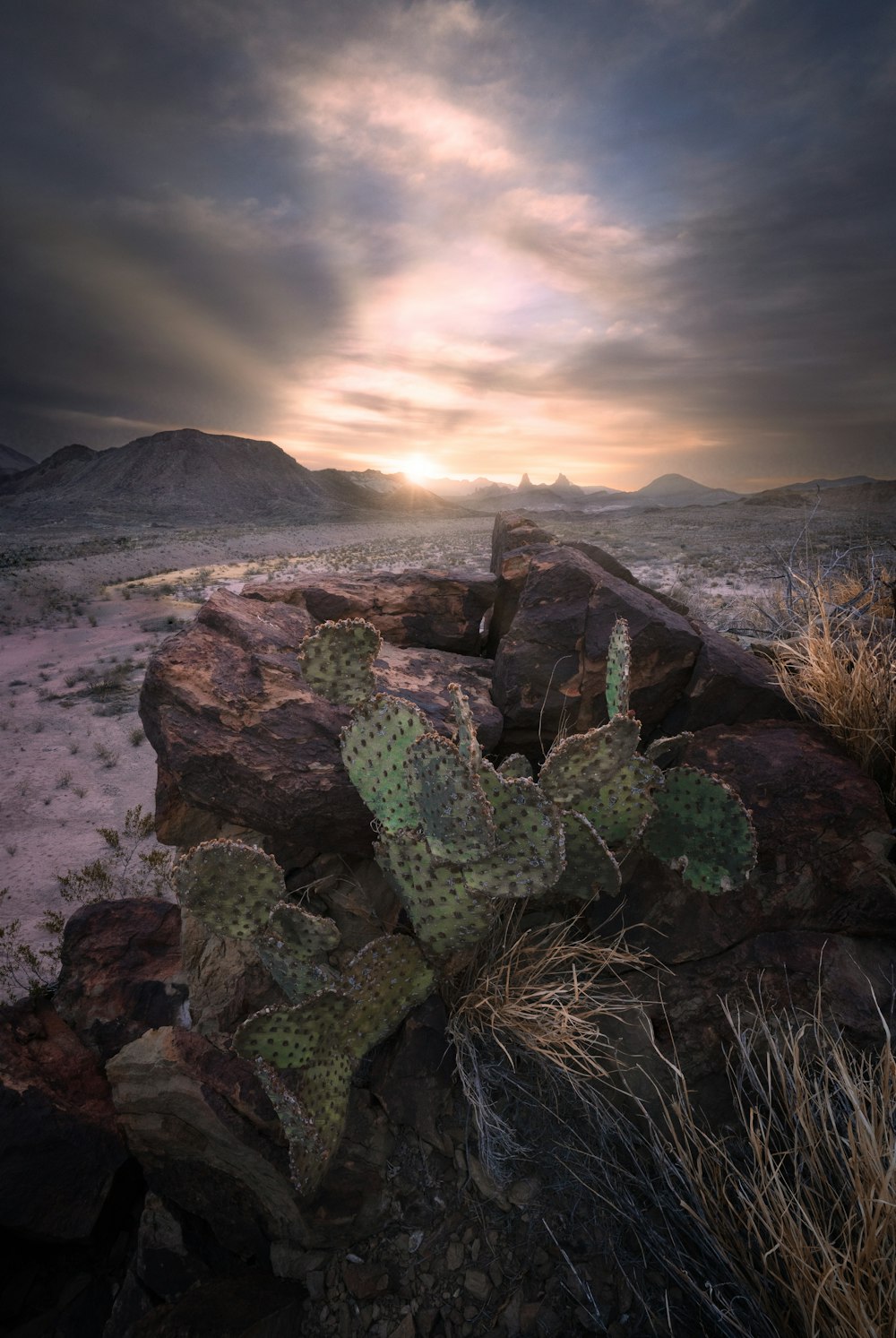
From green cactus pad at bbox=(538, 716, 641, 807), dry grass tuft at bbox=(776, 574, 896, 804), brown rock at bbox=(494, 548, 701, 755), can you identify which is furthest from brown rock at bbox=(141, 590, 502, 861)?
dry grass tuft at bbox=(776, 574, 896, 804)

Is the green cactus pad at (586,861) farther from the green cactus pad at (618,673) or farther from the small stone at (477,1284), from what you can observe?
the small stone at (477,1284)

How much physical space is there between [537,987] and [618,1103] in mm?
479

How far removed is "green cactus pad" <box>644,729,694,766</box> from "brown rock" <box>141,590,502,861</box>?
90 centimetres

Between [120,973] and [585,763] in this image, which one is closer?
[585,763]

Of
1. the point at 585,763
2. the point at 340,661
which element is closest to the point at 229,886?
the point at 340,661

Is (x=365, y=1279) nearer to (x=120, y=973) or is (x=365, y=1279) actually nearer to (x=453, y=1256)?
(x=453, y=1256)

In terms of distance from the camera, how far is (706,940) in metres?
2.65

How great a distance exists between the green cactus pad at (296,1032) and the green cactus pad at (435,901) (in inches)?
15.6

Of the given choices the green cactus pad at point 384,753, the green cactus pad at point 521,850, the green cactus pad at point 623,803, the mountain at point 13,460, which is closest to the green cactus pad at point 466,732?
the green cactus pad at point 521,850

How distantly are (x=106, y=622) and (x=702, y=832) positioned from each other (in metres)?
15.5

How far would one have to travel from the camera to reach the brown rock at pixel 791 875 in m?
2.62

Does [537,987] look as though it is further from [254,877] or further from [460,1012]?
[254,877]

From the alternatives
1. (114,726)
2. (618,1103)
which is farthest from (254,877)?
(114,726)

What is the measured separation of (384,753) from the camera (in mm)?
2736
